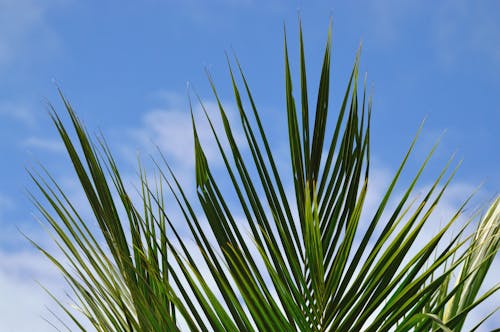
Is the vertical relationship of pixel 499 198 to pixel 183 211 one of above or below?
above

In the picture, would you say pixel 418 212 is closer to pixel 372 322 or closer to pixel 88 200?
pixel 372 322

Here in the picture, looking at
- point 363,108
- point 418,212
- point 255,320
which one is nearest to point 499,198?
point 363,108

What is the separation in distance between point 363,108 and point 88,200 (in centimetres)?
62

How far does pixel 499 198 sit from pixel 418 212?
90cm

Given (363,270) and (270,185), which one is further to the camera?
(270,185)

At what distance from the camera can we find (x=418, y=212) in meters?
1.34

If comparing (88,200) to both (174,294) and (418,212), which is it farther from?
(418,212)

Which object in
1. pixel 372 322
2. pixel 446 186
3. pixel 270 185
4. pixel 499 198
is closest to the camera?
pixel 372 322

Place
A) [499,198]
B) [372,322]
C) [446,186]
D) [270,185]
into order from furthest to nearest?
[499,198] → [270,185] → [446,186] → [372,322]

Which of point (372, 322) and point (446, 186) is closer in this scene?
point (372, 322)

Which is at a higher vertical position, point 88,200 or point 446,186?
point 88,200

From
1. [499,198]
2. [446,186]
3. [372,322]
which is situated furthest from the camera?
[499,198]

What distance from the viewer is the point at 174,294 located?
1335mm

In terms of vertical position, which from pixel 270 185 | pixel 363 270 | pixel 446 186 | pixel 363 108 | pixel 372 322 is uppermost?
pixel 363 108
